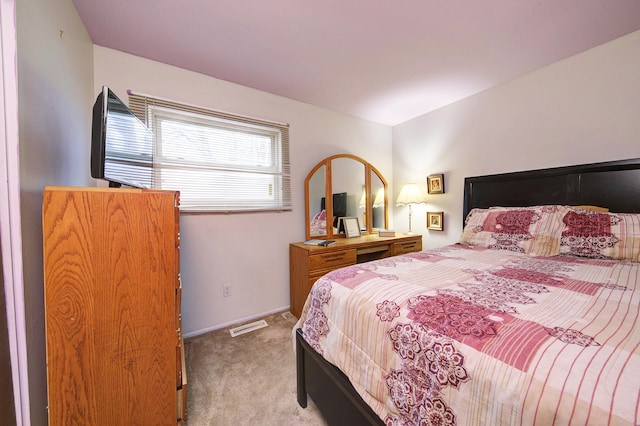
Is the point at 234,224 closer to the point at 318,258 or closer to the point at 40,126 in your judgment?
the point at 318,258

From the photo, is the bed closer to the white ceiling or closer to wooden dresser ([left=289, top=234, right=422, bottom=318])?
wooden dresser ([left=289, top=234, right=422, bottom=318])

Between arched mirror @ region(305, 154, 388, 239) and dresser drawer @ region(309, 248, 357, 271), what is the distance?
0.43m

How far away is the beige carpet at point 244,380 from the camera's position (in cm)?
125

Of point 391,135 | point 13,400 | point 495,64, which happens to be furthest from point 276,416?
point 391,135

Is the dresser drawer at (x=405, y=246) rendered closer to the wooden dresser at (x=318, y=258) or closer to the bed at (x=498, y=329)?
the wooden dresser at (x=318, y=258)

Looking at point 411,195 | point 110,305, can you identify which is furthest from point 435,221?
point 110,305

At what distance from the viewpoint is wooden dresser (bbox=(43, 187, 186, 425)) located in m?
0.87

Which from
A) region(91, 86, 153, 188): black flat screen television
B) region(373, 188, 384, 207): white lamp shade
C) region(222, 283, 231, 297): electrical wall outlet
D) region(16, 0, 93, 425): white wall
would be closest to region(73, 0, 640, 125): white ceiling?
region(16, 0, 93, 425): white wall

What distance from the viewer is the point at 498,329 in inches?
27.2

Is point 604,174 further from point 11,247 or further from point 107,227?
point 11,247

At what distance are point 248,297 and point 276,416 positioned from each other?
1188 mm

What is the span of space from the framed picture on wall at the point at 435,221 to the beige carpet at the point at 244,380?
213 centimetres

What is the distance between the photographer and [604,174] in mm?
1793

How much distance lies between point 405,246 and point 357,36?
219cm
